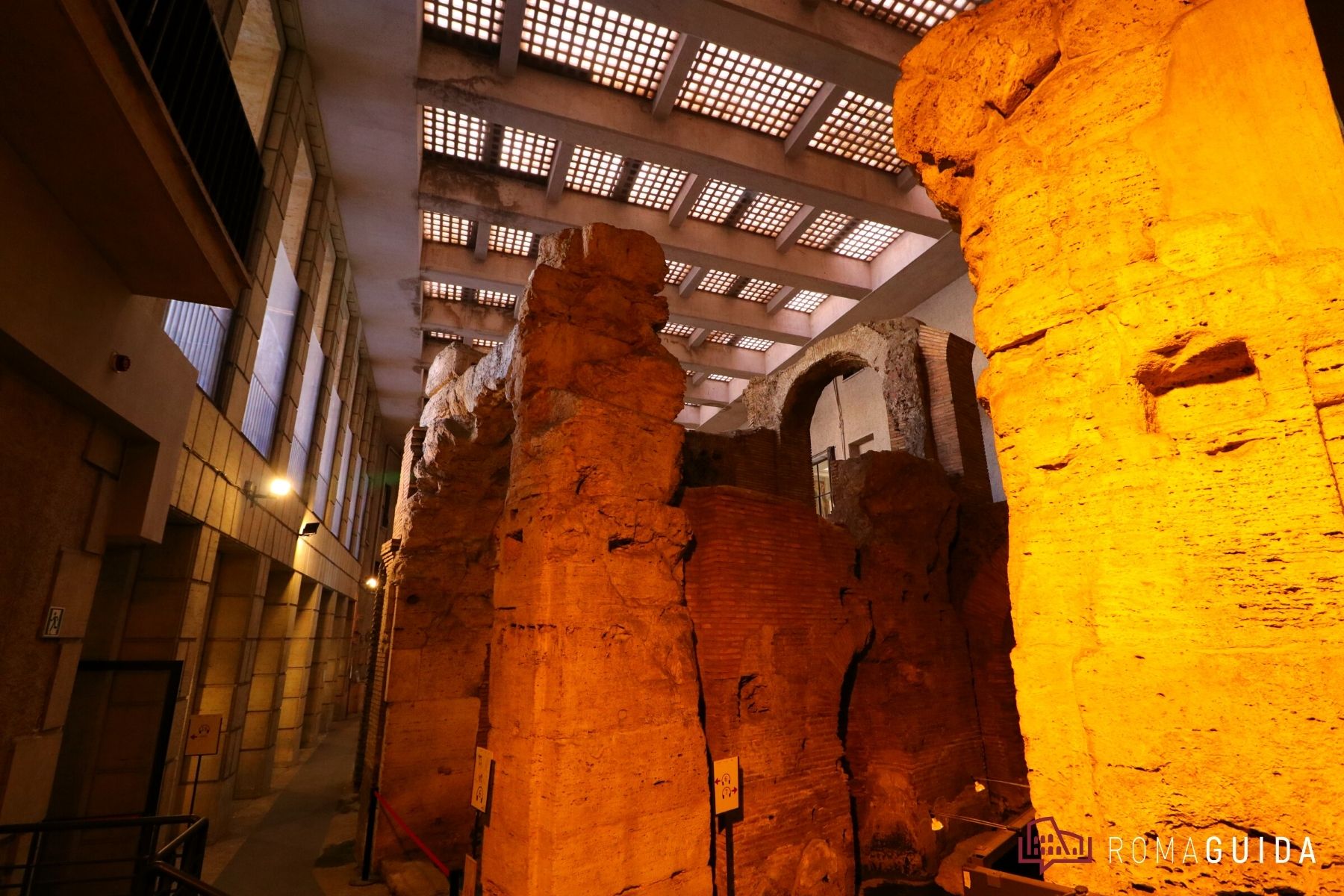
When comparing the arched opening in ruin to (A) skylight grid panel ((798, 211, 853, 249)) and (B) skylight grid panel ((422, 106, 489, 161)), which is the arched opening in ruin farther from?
(B) skylight grid panel ((422, 106, 489, 161))

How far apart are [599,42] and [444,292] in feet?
23.5

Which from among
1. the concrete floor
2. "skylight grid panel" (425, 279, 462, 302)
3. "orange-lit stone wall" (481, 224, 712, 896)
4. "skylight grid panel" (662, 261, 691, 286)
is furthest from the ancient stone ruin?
"skylight grid panel" (425, 279, 462, 302)

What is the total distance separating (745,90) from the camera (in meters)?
8.47

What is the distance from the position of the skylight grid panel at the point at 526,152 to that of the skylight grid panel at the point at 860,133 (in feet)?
13.0

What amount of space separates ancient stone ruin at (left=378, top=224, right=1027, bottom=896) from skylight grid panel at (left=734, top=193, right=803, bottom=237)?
436cm

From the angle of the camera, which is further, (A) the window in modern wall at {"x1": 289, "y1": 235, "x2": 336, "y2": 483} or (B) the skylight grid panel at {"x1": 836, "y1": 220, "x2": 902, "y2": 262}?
(B) the skylight grid panel at {"x1": 836, "y1": 220, "x2": 902, "y2": 262}

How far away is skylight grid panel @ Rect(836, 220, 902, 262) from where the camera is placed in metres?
11.6

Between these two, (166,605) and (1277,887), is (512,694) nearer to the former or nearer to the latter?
(1277,887)

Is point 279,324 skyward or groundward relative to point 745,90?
groundward

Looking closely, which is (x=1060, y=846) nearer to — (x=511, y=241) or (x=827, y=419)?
(x=511, y=241)

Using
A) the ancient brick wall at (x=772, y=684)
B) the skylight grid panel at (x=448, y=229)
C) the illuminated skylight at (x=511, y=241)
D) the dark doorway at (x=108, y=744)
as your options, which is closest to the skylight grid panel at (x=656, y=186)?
the illuminated skylight at (x=511, y=241)

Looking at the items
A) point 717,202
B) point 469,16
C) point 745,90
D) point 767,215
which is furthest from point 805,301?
point 469,16

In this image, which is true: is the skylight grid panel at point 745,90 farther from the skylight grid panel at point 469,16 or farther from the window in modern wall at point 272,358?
the window in modern wall at point 272,358

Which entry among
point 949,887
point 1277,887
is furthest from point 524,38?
point 949,887
